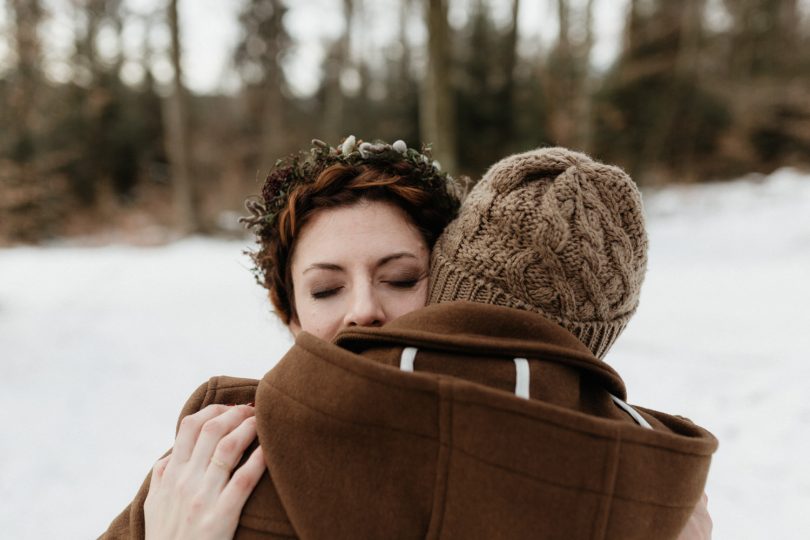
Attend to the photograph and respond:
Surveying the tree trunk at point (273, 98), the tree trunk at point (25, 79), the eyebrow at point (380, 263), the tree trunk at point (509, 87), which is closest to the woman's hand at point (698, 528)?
the eyebrow at point (380, 263)

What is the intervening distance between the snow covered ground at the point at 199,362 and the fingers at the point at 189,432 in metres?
1.20

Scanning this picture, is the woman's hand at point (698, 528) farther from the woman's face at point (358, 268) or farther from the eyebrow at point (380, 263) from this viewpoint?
the eyebrow at point (380, 263)

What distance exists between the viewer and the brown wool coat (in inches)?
35.3

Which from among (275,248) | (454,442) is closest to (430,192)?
(275,248)

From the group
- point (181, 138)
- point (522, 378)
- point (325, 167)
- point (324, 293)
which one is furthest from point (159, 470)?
point (181, 138)

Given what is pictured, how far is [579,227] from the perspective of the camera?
127 centimetres

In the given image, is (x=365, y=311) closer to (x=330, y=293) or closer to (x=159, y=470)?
(x=330, y=293)

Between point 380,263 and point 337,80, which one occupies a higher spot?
point 337,80

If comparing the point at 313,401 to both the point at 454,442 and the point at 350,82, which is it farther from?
the point at 350,82

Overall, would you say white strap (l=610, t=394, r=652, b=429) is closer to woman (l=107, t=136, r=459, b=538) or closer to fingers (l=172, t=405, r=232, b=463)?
woman (l=107, t=136, r=459, b=538)

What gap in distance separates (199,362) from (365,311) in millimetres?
4067

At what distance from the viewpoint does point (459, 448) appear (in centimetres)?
92

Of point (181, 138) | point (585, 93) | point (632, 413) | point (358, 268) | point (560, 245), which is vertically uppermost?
point (585, 93)

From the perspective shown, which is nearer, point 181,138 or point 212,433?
point 212,433
